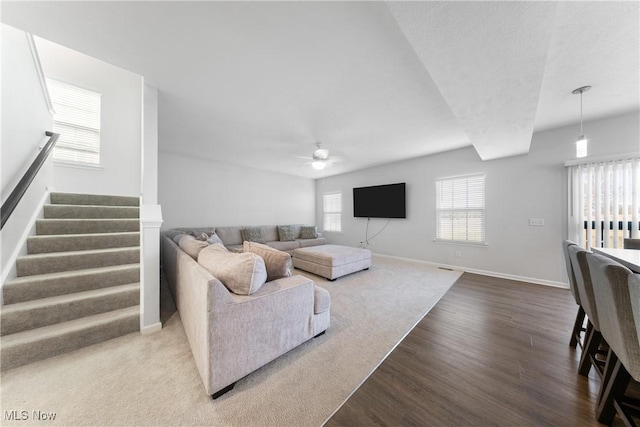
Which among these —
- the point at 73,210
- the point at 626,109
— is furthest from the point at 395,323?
the point at 73,210

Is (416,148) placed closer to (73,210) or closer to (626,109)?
(626,109)

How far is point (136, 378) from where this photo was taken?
142 cm

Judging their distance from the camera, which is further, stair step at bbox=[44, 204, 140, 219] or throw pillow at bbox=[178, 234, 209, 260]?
A: stair step at bbox=[44, 204, 140, 219]

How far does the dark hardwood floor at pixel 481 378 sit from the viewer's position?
1.18m

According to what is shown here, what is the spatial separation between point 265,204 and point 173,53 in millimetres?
4449

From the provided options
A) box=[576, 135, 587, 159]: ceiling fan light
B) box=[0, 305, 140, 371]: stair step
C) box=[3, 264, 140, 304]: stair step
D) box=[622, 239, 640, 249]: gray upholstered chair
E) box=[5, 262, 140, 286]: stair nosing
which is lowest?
box=[0, 305, 140, 371]: stair step

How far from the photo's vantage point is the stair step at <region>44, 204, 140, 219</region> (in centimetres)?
254

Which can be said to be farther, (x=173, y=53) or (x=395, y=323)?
(x=395, y=323)

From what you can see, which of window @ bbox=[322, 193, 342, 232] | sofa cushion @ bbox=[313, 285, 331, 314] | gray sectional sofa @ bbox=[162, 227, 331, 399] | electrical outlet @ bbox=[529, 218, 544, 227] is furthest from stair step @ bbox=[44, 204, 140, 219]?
electrical outlet @ bbox=[529, 218, 544, 227]

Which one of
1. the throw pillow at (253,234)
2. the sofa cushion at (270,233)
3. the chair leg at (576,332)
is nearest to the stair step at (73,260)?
the throw pillow at (253,234)

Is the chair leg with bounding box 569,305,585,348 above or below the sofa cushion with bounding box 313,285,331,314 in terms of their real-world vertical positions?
below

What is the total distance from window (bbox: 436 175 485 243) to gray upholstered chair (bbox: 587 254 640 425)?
315cm

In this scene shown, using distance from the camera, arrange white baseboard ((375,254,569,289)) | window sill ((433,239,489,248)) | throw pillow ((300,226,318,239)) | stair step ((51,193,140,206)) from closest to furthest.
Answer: stair step ((51,193,140,206)), white baseboard ((375,254,569,289)), window sill ((433,239,489,248)), throw pillow ((300,226,318,239))

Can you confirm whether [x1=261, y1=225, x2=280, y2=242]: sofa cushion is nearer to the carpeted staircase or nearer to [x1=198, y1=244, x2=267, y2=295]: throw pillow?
the carpeted staircase
